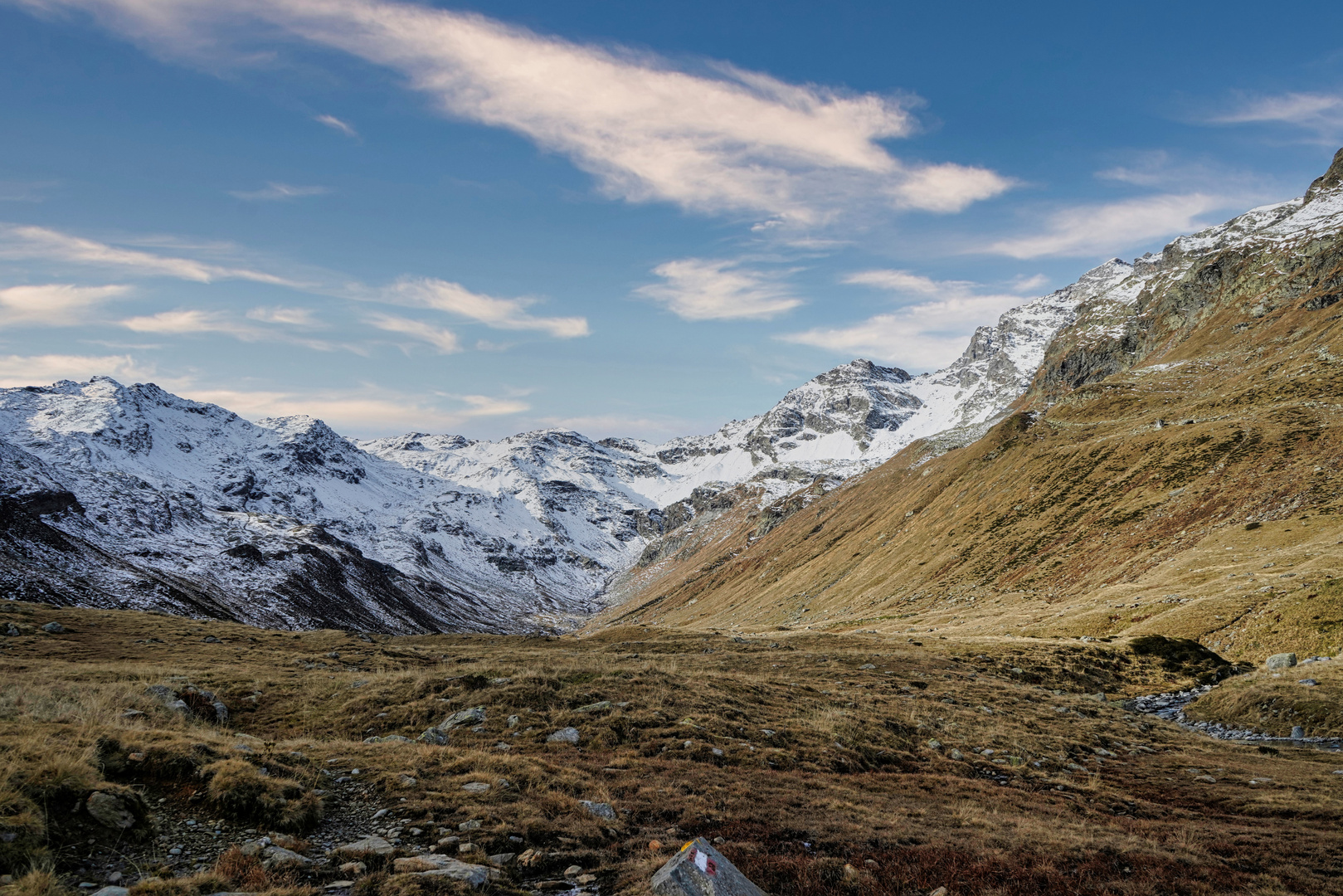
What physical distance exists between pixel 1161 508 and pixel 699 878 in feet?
296

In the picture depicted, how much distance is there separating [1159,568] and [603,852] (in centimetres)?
6992

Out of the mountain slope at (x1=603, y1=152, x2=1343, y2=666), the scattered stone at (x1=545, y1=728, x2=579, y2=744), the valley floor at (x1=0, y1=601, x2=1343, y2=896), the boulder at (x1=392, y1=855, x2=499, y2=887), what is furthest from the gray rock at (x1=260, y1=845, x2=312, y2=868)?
the mountain slope at (x1=603, y1=152, x2=1343, y2=666)

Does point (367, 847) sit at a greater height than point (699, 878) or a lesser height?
lesser

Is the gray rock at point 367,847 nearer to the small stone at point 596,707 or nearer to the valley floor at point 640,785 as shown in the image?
the valley floor at point 640,785

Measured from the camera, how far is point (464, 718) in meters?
22.8

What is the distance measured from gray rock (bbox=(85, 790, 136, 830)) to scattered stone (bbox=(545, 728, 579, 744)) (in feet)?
40.4

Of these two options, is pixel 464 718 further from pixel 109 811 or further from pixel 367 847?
pixel 109 811

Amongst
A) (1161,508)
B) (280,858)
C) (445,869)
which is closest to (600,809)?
(445,869)

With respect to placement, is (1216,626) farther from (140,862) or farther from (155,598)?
(155,598)

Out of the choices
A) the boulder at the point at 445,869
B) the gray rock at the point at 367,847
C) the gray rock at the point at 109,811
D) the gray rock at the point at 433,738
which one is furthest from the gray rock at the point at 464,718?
the boulder at the point at 445,869

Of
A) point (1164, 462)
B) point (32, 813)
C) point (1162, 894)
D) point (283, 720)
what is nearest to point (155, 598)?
point (283, 720)

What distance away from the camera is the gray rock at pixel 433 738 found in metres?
20.7

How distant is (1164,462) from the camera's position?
87.6 metres

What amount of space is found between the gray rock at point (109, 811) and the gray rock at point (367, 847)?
3.62 m
